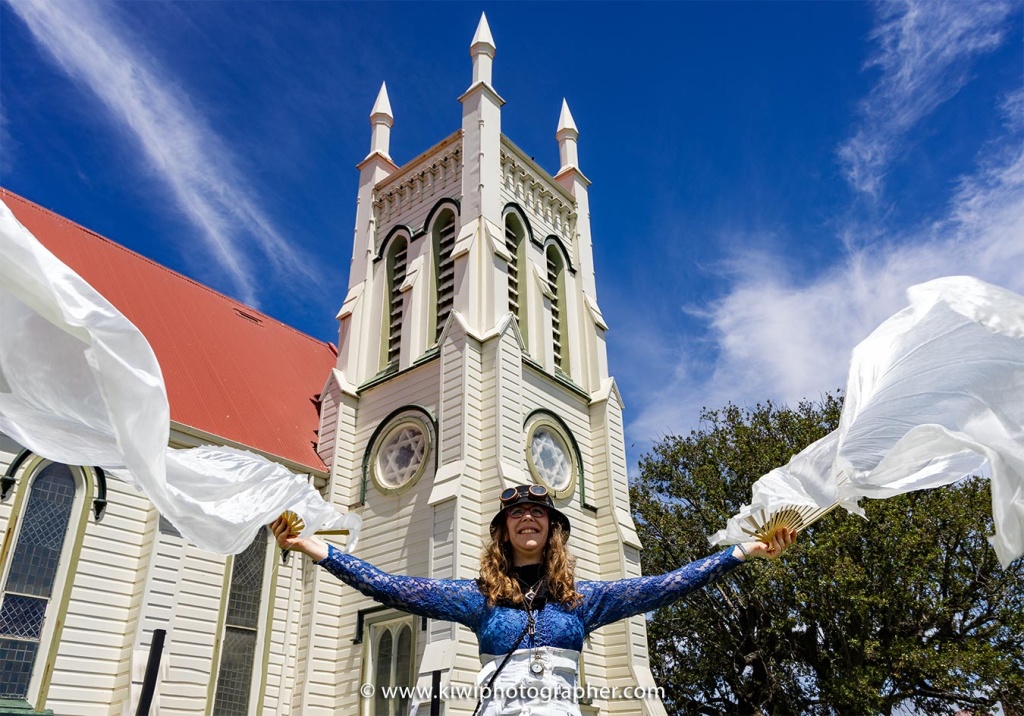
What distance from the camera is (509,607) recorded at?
10.9 ft

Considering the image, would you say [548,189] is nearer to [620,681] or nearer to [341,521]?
[620,681]

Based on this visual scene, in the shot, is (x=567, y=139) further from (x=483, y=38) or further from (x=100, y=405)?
(x=100, y=405)

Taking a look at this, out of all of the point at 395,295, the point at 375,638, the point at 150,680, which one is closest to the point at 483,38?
the point at 395,295

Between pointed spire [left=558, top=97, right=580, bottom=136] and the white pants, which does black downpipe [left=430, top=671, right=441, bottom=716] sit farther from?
pointed spire [left=558, top=97, right=580, bottom=136]

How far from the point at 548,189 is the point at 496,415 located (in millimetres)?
8624

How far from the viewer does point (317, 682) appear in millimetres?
14750

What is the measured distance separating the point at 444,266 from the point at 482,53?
21.3 feet

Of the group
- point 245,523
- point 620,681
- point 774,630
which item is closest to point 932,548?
point 774,630

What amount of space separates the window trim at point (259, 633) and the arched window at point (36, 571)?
2.64 m

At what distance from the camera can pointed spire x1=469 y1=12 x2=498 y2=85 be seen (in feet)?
67.5

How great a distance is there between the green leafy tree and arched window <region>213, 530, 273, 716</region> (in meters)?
13.6

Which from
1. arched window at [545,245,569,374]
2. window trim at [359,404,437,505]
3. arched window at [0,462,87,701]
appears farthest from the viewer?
arched window at [545,245,569,374]

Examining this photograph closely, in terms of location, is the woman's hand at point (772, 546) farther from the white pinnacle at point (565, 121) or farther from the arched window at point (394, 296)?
the white pinnacle at point (565, 121)

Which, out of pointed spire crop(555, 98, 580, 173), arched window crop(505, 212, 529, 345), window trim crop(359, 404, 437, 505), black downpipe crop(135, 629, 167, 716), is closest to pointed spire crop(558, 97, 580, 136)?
pointed spire crop(555, 98, 580, 173)
